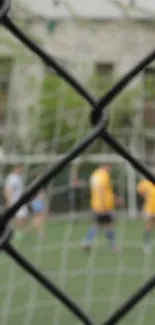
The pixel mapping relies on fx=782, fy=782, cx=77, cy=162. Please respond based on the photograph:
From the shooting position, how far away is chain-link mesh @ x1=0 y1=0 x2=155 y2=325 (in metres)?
0.54

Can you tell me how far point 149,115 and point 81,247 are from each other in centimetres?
126

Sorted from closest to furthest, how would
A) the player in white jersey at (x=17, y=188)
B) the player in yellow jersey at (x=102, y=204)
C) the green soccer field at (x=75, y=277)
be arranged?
the green soccer field at (x=75, y=277)
the player in white jersey at (x=17, y=188)
the player in yellow jersey at (x=102, y=204)

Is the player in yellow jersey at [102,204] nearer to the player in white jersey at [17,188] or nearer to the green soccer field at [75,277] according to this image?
the green soccer field at [75,277]

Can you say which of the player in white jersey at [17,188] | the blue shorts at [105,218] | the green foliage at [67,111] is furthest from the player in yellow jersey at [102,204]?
the green foliage at [67,111]

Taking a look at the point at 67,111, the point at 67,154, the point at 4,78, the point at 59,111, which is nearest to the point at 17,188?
the point at 67,111

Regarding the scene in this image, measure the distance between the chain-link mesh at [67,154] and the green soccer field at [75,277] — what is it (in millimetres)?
2746

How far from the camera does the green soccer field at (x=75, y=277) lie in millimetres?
3496

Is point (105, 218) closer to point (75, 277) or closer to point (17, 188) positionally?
point (17, 188)

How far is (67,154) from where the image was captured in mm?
566

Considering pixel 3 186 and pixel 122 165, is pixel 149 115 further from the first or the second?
pixel 3 186

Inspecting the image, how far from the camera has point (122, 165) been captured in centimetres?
632

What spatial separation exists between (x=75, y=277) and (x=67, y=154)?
163 inches

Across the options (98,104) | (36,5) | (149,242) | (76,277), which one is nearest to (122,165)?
(149,242)

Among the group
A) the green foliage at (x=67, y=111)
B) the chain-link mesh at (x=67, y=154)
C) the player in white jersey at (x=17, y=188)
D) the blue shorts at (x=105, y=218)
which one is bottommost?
A: the blue shorts at (x=105, y=218)
